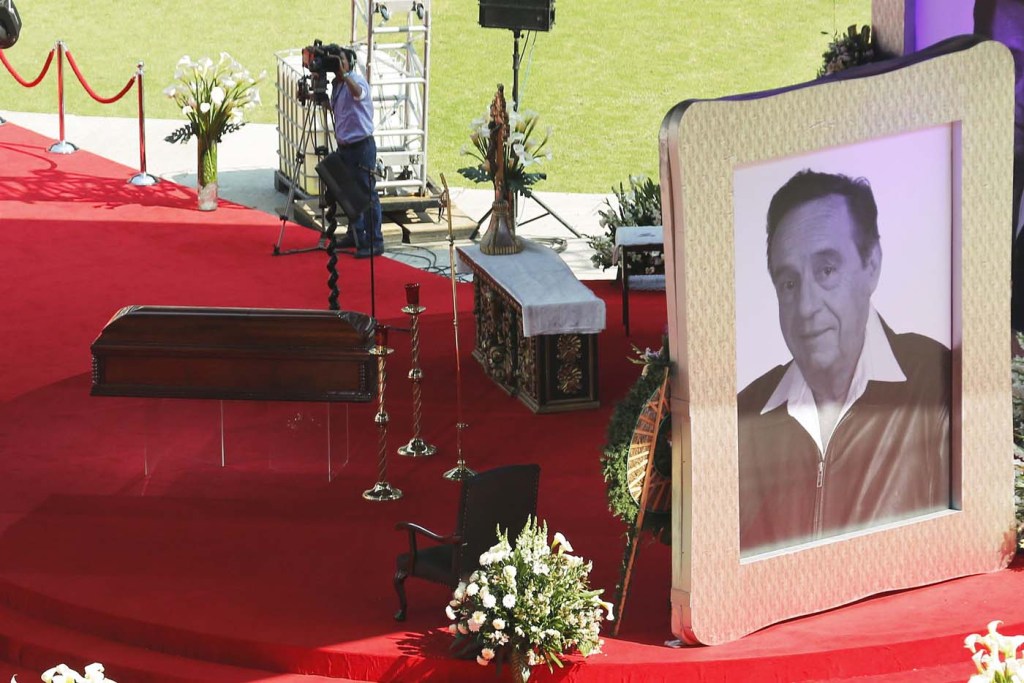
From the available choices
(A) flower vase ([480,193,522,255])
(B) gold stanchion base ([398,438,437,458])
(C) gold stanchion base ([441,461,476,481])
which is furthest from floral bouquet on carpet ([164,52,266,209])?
(C) gold stanchion base ([441,461,476,481])

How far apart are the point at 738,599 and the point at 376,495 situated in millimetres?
2439

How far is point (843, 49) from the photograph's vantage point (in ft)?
32.1

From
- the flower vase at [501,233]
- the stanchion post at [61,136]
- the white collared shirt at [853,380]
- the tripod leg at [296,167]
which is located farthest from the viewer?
the stanchion post at [61,136]

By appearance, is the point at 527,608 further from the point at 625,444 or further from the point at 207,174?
the point at 207,174

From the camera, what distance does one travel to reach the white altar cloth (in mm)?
9922

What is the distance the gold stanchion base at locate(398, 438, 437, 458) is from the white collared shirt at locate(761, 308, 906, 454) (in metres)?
2.89

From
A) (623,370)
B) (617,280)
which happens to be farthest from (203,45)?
(623,370)

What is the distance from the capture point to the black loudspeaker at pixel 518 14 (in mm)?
13602

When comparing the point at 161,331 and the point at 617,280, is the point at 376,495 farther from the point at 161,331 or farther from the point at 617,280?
the point at 617,280

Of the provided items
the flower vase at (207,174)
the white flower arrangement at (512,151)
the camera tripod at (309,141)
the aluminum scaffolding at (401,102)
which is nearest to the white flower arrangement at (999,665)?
the white flower arrangement at (512,151)

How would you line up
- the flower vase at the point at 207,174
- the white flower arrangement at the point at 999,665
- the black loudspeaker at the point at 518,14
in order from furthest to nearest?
the flower vase at the point at 207,174 → the black loudspeaker at the point at 518,14 → the white flower arrangement at the point at 999,665

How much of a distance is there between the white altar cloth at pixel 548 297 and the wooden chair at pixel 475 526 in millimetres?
2583

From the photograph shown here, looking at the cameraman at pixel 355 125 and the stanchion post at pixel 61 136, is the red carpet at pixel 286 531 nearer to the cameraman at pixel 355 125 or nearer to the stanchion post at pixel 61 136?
the cameraman at pixel 355 125

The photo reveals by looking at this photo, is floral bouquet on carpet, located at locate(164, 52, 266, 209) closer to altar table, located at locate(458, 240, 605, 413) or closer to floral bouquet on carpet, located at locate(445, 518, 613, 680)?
altar table, located at locate(458, 240, 605, 413)
